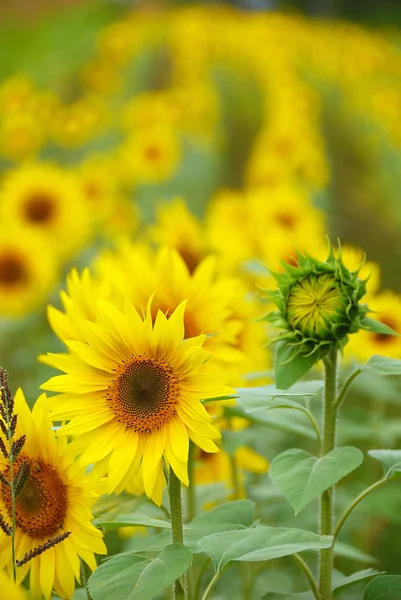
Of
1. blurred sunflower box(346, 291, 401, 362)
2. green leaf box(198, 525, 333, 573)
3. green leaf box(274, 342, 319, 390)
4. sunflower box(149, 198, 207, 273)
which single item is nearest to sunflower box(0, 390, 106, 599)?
green leaf box(198, 525, 333, 573)

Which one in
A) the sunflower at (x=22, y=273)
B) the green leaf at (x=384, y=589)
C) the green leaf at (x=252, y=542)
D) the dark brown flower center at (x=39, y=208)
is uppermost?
the dark brown flower center at (x=39, y=208)

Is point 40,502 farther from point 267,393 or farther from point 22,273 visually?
point 22,273

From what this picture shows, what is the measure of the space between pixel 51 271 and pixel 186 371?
1.63 metres

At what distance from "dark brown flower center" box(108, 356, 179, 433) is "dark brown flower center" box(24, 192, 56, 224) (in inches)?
73.8

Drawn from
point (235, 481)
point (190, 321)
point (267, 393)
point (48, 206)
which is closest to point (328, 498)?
point (267, 393)

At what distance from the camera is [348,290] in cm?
96

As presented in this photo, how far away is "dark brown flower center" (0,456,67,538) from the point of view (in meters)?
0.91

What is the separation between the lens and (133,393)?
3.00ft

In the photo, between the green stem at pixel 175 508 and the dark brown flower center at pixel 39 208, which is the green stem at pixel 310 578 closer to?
the green stem at pixel 175 508

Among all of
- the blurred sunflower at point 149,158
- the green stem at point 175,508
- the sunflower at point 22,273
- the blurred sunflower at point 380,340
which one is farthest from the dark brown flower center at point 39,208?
the green stem at point 175,508

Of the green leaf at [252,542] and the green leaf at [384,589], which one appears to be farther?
the green leaf at [384,589]

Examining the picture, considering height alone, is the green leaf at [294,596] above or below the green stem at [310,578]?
below

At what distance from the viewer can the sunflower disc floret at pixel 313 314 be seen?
94 cm

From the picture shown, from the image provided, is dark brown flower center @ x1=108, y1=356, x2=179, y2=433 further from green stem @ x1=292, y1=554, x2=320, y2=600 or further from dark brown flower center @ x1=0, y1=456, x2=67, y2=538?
green stem @ x1=292, y1=554, x2=320, y2=600
